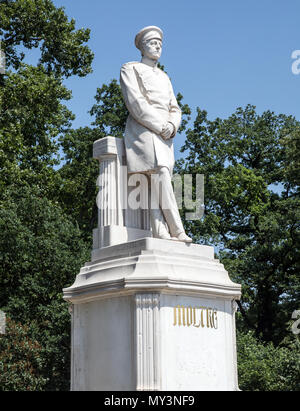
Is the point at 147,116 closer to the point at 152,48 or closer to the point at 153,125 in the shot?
the point at 153,125

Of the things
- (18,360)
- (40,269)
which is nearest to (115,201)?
(18,360)

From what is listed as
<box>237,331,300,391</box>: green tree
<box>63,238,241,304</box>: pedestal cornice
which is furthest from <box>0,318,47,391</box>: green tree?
<box>63,238,241,304</box>: pedestal cornice

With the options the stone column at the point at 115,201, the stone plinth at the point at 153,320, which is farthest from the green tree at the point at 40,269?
the stone plinth at the point at 153,320

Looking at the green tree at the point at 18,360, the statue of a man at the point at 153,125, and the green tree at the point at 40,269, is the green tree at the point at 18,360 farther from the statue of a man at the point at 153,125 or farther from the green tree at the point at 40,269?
the statue of a man at the point at 153,125

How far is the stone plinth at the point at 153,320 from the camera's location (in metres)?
8.75

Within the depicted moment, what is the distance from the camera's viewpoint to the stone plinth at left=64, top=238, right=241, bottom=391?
875 centimetres

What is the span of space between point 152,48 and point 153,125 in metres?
1.33

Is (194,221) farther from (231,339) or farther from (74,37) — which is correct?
(231,339)

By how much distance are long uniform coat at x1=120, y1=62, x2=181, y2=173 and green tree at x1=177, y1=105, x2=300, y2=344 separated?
53.9ft

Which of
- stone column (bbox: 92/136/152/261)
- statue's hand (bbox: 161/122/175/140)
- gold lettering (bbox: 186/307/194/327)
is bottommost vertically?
gold lettering (bbox: 186/307/194/327)

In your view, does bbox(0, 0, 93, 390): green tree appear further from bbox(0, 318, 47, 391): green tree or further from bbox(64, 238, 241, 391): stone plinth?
bbox(64, 238, 241, 391): stone plinth

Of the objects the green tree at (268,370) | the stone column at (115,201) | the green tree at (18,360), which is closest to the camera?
the stone column at (115,201)

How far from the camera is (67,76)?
25.0 metres
